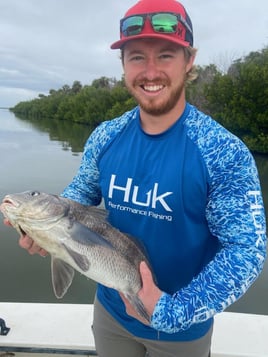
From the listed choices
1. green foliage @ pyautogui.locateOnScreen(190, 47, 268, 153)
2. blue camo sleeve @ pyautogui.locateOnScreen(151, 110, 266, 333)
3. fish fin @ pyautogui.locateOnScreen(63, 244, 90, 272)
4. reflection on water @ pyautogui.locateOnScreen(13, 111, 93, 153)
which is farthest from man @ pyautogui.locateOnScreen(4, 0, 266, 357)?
green foliage @ pyautogui.locateOnScreen(190, 47, 268, 153)

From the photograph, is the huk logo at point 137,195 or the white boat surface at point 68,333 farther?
the white boat surface at point 68,333

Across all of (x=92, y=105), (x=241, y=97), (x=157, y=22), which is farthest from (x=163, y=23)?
(x=92, y=105)

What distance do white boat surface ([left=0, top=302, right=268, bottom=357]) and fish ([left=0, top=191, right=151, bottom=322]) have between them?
122 centimetres

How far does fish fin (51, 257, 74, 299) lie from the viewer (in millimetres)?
2041

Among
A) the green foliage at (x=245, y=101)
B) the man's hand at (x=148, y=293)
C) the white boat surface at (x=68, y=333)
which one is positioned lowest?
the white boat surface at (x=68, y=333)

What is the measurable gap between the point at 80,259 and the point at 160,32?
1235mm

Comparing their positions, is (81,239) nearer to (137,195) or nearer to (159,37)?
(137,195)

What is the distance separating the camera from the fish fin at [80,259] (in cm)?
187

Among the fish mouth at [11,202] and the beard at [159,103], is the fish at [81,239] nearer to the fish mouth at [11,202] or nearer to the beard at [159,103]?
the fish mouth at [11,202]

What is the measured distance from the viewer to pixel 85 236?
192 centimetres

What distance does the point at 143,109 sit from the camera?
6.33 feet

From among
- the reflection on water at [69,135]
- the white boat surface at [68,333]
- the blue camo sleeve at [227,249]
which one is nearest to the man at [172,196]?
the blue camo sleeve at [227,249]

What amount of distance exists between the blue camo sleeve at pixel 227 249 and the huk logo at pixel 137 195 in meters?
0.26

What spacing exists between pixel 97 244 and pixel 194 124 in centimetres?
82
